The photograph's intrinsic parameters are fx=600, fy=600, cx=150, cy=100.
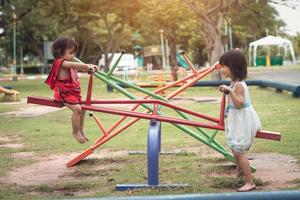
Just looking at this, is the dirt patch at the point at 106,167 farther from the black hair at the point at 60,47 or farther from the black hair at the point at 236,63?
the black hair at the point at 60,47

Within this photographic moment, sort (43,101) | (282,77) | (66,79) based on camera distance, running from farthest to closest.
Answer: (282,77) < (66,79) < (43,101)

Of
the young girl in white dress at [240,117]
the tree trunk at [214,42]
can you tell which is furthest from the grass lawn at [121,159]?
the tree trunk at [214,42]

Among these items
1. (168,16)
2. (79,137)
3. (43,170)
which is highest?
(168,16)

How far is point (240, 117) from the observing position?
5.64 metres

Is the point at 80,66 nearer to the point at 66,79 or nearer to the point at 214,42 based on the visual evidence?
the point at 66,79

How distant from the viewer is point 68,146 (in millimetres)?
8953

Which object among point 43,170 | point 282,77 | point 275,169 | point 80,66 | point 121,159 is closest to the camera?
point 80,66

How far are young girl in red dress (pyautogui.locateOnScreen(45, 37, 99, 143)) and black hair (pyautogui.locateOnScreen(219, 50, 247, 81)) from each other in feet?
5.24

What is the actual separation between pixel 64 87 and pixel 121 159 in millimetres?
1703

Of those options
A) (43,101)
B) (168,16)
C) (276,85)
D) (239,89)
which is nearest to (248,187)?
(239,89)

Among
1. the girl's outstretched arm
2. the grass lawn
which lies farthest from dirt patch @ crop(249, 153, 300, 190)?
the girl's outstretched arm

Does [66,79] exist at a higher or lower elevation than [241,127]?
higher

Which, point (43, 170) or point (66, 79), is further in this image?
Result: point (43, 170)

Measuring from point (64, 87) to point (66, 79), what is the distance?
0.35ft
